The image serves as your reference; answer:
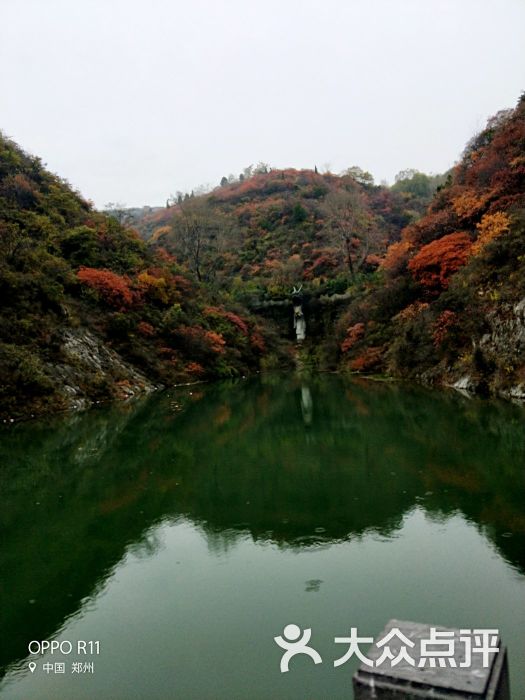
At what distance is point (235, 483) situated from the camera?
29.7 feet

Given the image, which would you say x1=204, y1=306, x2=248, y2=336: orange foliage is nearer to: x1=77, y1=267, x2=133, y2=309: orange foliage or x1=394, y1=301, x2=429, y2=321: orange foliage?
x1=77, y1=267, x2=133, y2=309: orange foliage

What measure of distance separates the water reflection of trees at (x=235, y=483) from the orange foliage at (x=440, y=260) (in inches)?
365

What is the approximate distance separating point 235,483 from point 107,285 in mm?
20016

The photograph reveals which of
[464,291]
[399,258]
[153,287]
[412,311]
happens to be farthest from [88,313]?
[464,291]

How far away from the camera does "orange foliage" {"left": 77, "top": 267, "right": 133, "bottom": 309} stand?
26812 mm

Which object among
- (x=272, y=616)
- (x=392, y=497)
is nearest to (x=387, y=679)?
(x=272, y=616)

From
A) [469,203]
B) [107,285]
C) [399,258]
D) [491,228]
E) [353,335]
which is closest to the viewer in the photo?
[491,228]

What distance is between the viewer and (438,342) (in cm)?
2150

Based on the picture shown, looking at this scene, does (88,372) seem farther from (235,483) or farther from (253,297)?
(253,297)

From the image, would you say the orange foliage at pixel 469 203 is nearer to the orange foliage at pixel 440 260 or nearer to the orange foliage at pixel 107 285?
the orange foliage at pixel 440 260

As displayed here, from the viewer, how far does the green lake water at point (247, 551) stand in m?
4.07

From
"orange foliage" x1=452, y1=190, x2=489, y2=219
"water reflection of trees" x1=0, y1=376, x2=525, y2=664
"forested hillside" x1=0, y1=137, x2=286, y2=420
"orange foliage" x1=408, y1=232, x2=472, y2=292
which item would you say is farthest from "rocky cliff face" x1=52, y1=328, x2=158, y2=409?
"orange foliage" x1=452, y1=190, x2=489, y2=219

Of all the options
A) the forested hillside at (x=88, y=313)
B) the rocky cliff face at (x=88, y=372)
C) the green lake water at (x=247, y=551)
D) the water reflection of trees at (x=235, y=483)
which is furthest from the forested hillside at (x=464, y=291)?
the rocky cliff face at (x=88, y=372)

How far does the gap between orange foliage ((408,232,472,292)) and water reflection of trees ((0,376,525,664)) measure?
927 centimetres
